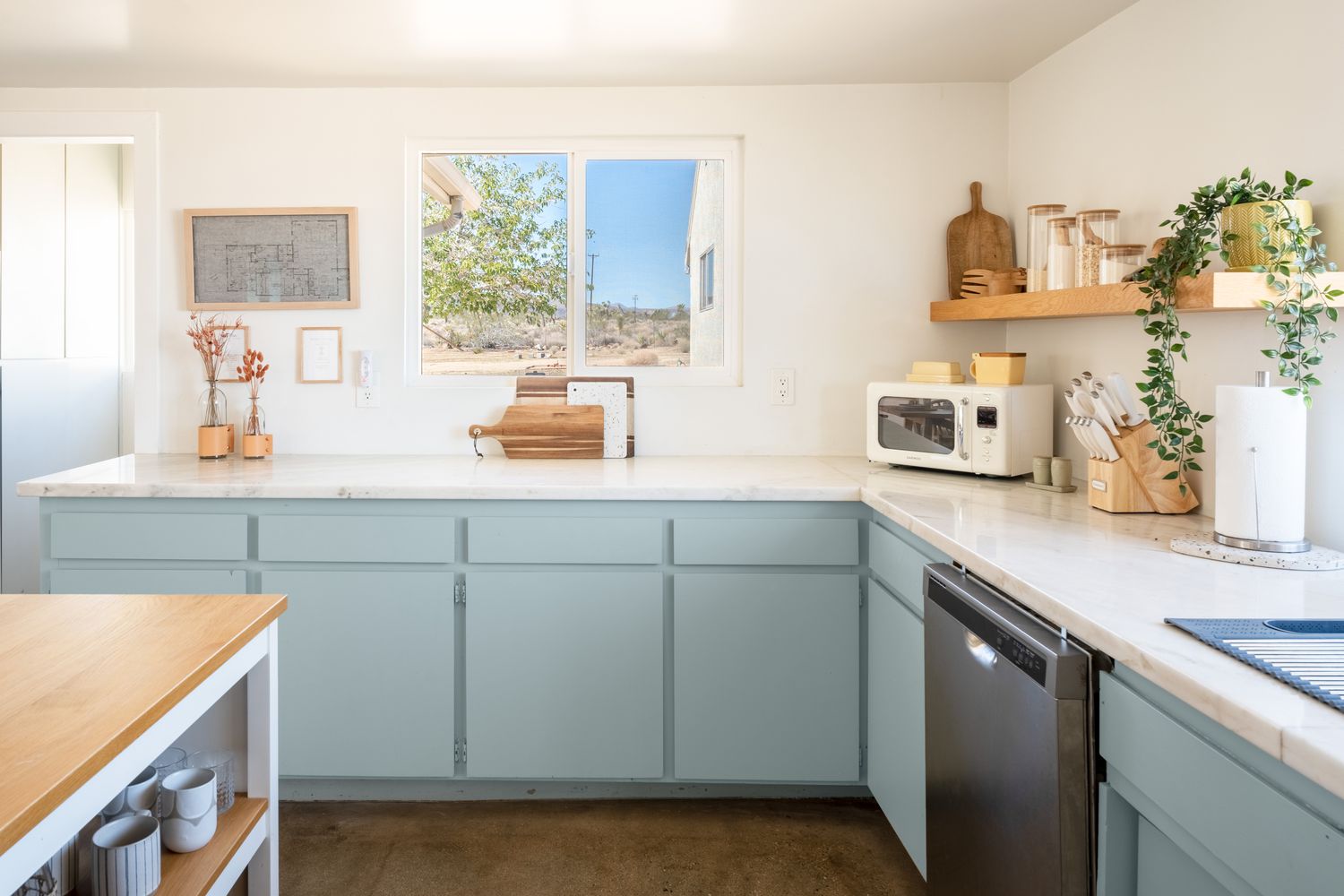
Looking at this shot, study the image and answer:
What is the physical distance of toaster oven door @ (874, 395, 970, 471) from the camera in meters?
2.53

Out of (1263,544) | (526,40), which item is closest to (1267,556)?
(1263,544)

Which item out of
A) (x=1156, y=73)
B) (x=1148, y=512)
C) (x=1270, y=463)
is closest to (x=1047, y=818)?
(x=1270, y=463)

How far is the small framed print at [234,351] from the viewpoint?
10.0 feet

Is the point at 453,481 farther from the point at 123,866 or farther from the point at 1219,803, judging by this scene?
the point at 1219,803

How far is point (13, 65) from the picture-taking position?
279cm

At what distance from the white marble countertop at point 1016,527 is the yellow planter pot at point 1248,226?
53 centimetres

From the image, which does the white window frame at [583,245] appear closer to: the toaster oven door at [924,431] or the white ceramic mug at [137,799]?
the toaster oven door at [924,431]

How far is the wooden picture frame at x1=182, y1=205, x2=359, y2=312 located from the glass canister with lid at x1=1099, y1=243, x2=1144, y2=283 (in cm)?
221

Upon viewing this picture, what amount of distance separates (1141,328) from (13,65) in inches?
129

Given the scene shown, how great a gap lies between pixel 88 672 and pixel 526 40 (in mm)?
2023

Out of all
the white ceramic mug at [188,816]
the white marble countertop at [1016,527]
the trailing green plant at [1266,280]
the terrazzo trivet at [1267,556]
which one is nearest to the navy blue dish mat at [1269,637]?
the white marble countertop at [1016,527]

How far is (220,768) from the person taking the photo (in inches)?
54.8

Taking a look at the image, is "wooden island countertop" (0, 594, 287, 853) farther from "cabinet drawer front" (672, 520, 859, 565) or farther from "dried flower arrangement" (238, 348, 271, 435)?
"dried flower arrangement" (238, 348, 271, 435)

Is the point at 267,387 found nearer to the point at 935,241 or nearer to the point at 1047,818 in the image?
the point at 935,241
